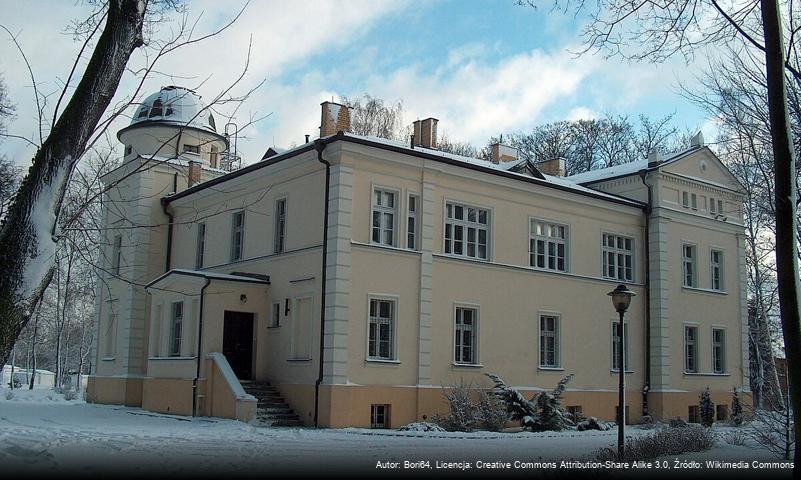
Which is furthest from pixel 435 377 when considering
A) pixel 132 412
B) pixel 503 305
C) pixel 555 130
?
pixel 555 130

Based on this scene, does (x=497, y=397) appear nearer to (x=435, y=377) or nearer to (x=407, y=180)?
(x=435, y=377)

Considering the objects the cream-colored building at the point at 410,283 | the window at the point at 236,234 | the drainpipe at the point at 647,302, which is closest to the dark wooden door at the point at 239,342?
the cream-colored building at the point at 410,283

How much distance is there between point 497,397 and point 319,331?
5.08 m

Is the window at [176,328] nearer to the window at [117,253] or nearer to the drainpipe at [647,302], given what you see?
the window at [117,253]

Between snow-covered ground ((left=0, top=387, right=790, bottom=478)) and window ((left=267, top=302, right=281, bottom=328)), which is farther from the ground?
window ((left=267, top=302, right=281, bottom=328))

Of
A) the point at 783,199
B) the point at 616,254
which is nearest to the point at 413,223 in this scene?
the point at 616,254

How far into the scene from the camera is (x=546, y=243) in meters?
25.5

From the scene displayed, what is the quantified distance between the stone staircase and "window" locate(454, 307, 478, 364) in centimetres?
485

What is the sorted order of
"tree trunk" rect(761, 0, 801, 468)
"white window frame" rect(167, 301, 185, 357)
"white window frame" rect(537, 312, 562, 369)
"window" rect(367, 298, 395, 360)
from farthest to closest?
1. "white window frame" rect(537, 312, 562, 369)
2. "white window frame" rect(167, 301, 185, 357)
3. "window" rect(367, 298, 395, 360)
4. "tree trunk" rect(761, 0, 801, 468)

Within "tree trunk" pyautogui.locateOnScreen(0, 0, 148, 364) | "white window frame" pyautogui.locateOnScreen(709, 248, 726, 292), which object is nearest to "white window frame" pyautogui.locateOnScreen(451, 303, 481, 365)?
"white window frame" pyautogui.locateOnScreen(709, 248, 726, 292)

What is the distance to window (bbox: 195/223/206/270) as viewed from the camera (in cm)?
2723

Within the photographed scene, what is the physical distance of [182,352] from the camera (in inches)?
893

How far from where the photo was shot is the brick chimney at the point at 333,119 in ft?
79.6

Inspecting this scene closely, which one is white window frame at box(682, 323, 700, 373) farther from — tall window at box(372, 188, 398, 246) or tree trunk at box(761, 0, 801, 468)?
tree trunk at box(761, 0, 801, 468)
